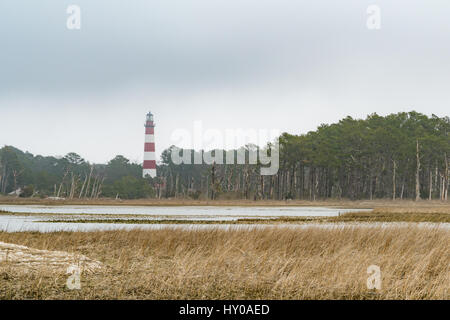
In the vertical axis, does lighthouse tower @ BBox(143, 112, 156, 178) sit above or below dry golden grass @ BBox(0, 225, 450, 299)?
above

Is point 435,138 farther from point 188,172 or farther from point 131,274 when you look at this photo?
point 131,274

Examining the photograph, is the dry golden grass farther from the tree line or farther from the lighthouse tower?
the lighthouse tower

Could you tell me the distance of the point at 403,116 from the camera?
8762 cm

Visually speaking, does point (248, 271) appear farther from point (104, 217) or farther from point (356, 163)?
point (356, 163)

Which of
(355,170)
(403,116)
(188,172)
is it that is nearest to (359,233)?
(355,170)

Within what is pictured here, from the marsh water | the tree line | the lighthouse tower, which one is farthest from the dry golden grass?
the lighthouse tower

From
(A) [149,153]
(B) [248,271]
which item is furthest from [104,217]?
(A) [149,153]

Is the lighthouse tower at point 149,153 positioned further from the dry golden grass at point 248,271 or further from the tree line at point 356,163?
the dry golden grass at point 248,271

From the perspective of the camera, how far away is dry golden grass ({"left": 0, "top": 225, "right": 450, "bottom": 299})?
9.20 m

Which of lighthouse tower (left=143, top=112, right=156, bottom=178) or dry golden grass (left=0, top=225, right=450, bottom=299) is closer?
dry golden grass (left=0, top=225, right=450, bottom=299)

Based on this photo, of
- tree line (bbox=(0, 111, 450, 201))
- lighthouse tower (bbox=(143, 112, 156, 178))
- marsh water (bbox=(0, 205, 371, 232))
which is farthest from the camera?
lighthouse tower (bbox=(143, 112, 156, 178))

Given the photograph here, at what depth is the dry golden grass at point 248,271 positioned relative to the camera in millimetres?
9203

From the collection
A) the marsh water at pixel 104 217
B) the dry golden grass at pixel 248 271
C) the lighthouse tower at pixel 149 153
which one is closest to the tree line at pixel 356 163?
the lighthouse tower at pixel 149 153

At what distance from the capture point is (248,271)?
11.4 metres
